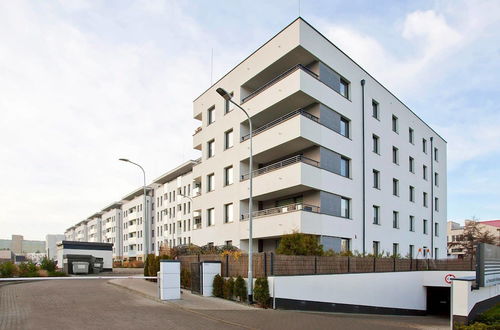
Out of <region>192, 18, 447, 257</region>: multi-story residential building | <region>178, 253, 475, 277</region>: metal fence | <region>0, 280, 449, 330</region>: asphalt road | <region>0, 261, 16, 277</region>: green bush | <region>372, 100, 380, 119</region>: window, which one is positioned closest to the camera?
<region>0, 280, 449, 330</region>: asphalt road

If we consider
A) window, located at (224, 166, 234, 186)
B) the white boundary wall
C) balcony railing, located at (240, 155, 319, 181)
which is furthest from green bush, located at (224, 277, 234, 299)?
window, located at (224, 166, 234, 186)

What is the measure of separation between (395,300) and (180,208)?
159 ft

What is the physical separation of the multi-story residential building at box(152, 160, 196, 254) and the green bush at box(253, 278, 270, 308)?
47197 mm

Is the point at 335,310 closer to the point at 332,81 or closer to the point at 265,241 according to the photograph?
the point at 265,241

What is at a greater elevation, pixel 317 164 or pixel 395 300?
pixel 317 164

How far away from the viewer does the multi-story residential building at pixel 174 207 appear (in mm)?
66188

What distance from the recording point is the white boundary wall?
16.7 metres

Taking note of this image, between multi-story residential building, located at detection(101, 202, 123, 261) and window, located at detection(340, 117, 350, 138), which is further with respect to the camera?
multi-story residential building, located at detection(101, 202, 123, 261)

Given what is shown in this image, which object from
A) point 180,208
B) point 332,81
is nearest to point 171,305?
point 332,81

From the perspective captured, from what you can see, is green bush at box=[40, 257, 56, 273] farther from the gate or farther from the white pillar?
the white pillar

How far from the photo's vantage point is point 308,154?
27.5 metres

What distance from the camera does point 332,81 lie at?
1123 inches

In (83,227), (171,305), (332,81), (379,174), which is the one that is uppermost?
(332,81)

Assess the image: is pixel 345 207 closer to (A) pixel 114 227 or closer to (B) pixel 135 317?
(B) pixel 135 317
